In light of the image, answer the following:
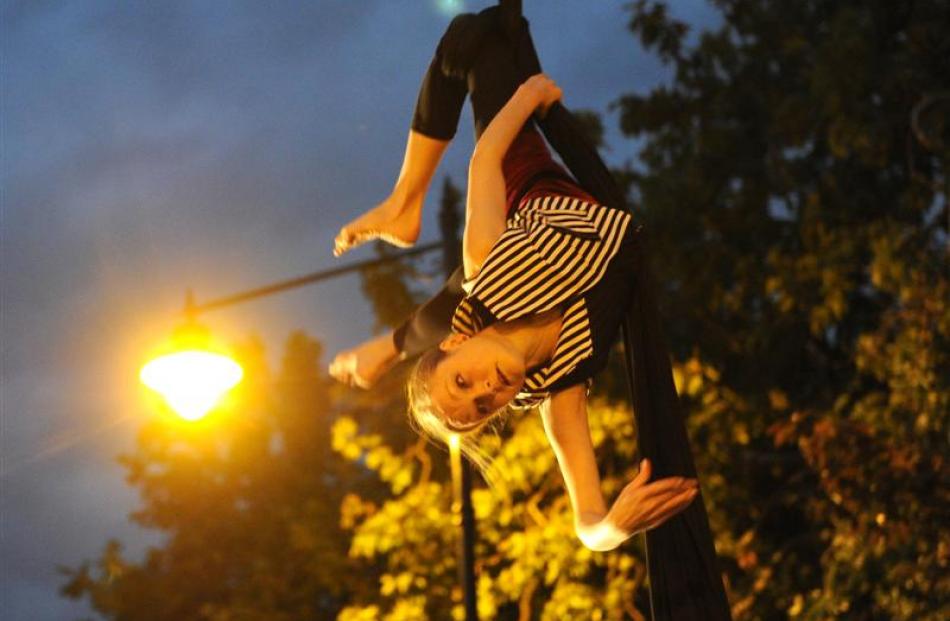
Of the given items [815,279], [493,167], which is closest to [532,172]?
[493,167]

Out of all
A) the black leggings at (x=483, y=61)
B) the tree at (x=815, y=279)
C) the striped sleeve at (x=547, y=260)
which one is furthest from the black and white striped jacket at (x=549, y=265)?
the tree at (x=815, y=279)

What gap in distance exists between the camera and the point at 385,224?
Answer: 267 centimetres

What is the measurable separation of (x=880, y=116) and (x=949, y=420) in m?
3.88

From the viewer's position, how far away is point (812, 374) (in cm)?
1359

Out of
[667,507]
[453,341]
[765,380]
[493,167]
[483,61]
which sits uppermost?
→ [765,380]

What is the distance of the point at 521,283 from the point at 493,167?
0.30 m

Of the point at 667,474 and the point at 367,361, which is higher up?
the point at 367,361

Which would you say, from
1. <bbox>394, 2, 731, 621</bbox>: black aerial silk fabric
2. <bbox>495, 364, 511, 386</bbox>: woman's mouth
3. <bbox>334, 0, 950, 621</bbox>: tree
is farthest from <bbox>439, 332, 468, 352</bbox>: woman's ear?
<bbox>334, 0, 950, 621</bbox>: tree

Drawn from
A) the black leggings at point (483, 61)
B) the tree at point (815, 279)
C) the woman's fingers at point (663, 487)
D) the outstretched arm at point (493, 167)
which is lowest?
the woman's fingers at point (663, 487)

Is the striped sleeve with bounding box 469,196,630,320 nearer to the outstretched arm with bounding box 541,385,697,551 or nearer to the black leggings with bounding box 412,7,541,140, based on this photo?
the outstretched arm with bounding box 541,385,697,551

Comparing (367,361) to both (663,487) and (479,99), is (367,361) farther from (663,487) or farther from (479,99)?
(663,487)

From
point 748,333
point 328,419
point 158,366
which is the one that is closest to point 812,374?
point 748,333

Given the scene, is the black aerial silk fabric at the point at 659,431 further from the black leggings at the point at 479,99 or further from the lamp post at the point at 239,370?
the lamp post at the point at 239,370

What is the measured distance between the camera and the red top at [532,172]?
2.39 metres
